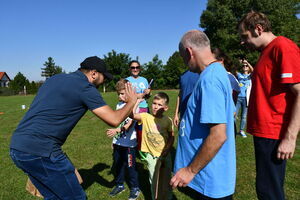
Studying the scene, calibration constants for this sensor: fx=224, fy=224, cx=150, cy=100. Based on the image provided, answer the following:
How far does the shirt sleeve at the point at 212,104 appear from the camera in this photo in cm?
148

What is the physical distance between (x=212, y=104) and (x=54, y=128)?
156 cm

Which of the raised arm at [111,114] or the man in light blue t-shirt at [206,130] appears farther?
the raised arm at [111,114]

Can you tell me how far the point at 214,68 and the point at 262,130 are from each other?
845 millimetres

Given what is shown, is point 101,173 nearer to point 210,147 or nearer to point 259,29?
point 210,147

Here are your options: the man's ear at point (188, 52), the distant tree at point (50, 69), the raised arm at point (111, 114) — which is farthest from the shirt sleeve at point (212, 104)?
the distant tree at point (50, 69)

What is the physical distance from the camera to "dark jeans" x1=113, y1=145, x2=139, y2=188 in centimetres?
365

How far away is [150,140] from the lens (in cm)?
325

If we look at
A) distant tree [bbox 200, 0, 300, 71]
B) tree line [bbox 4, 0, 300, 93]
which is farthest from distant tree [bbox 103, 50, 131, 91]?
distant tree [bbox 200, 0, 300, 71]

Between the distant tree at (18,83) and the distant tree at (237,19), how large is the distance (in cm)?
4440

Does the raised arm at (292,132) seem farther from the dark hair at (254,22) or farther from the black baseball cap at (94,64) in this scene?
the black baseball cap at (94,64)

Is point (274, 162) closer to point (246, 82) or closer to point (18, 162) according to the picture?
point (18, 162)

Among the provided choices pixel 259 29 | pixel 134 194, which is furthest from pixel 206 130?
pixel 134 194

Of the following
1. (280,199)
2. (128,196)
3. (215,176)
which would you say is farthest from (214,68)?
(128,196)

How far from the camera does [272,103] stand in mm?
1931
